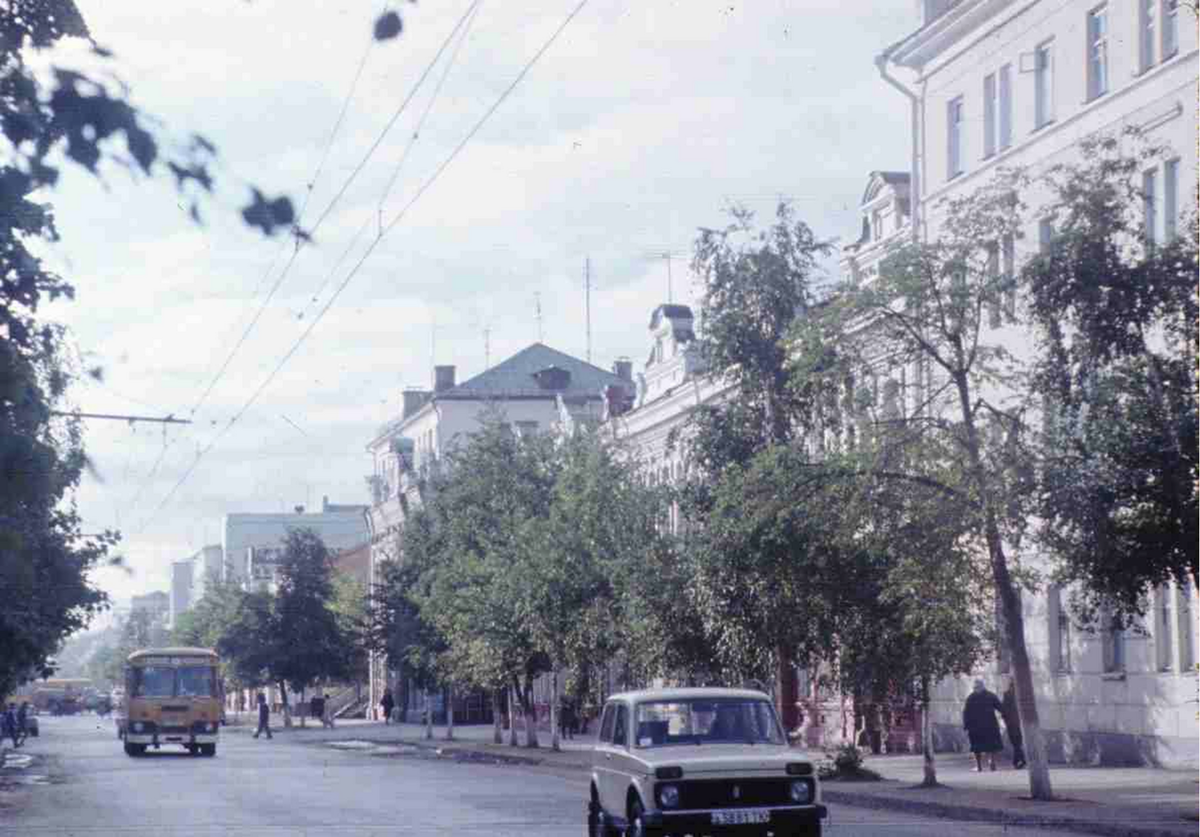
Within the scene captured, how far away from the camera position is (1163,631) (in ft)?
114

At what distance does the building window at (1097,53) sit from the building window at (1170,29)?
6.97 ft

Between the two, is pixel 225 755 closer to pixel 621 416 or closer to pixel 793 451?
pixel 621 416

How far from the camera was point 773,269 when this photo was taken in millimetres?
35469

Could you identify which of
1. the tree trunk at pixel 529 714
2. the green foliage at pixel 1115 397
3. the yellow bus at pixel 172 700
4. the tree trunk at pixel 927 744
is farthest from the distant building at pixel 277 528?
the green foliage at pixel 1115 397

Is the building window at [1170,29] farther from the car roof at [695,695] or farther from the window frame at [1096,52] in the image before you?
the car roof at [695,695]

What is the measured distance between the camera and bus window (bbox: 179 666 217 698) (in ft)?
188

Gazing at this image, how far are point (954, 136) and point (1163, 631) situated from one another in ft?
45.9

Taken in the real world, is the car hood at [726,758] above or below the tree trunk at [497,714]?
above

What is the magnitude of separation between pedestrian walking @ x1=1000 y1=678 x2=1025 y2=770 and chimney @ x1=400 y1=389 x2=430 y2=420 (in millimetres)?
68611

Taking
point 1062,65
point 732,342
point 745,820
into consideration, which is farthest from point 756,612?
point 745,820

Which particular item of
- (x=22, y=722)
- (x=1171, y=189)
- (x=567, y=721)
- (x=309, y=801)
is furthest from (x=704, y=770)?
(x=22, y=722)

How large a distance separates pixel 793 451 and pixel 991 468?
337cm

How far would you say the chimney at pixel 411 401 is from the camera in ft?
344

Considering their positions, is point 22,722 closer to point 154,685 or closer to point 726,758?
point 154,685
